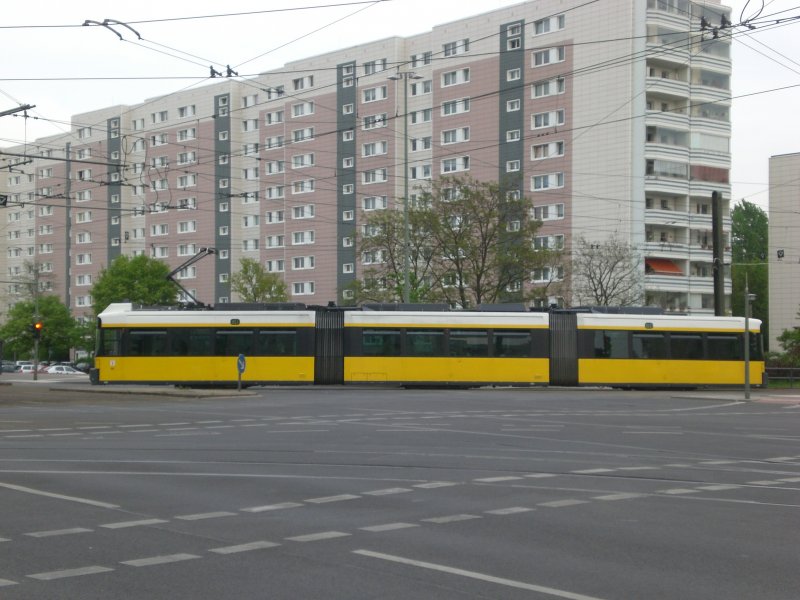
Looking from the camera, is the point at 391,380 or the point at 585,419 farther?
the point at 391,380

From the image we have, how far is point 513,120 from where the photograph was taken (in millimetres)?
77000

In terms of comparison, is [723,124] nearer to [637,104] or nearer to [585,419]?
[637,104]

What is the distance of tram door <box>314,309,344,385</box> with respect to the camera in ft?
131

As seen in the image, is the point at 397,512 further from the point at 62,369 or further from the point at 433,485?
the point at 62,369

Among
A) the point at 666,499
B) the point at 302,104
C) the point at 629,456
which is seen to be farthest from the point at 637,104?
the point at 666,499

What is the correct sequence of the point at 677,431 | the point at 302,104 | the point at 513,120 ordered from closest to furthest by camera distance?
1. the point at 677,431
2. the point at 513,120
3. the point at 302,104

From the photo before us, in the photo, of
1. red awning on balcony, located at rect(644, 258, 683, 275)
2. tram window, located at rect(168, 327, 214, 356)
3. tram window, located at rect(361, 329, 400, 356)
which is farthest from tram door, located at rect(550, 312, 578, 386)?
red awning on balcony, located at rect(644, 258, 683, 275)

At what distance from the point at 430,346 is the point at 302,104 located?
5530 cm

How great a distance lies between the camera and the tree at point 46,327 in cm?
10400

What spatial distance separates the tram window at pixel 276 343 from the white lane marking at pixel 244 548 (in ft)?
103

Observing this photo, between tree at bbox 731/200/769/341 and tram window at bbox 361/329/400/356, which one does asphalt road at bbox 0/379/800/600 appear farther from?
tree at bbox 731/200/769/341

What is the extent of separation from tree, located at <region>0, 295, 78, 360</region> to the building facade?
204 feet

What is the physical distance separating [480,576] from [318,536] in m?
1.92

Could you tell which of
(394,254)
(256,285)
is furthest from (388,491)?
(256,285)
